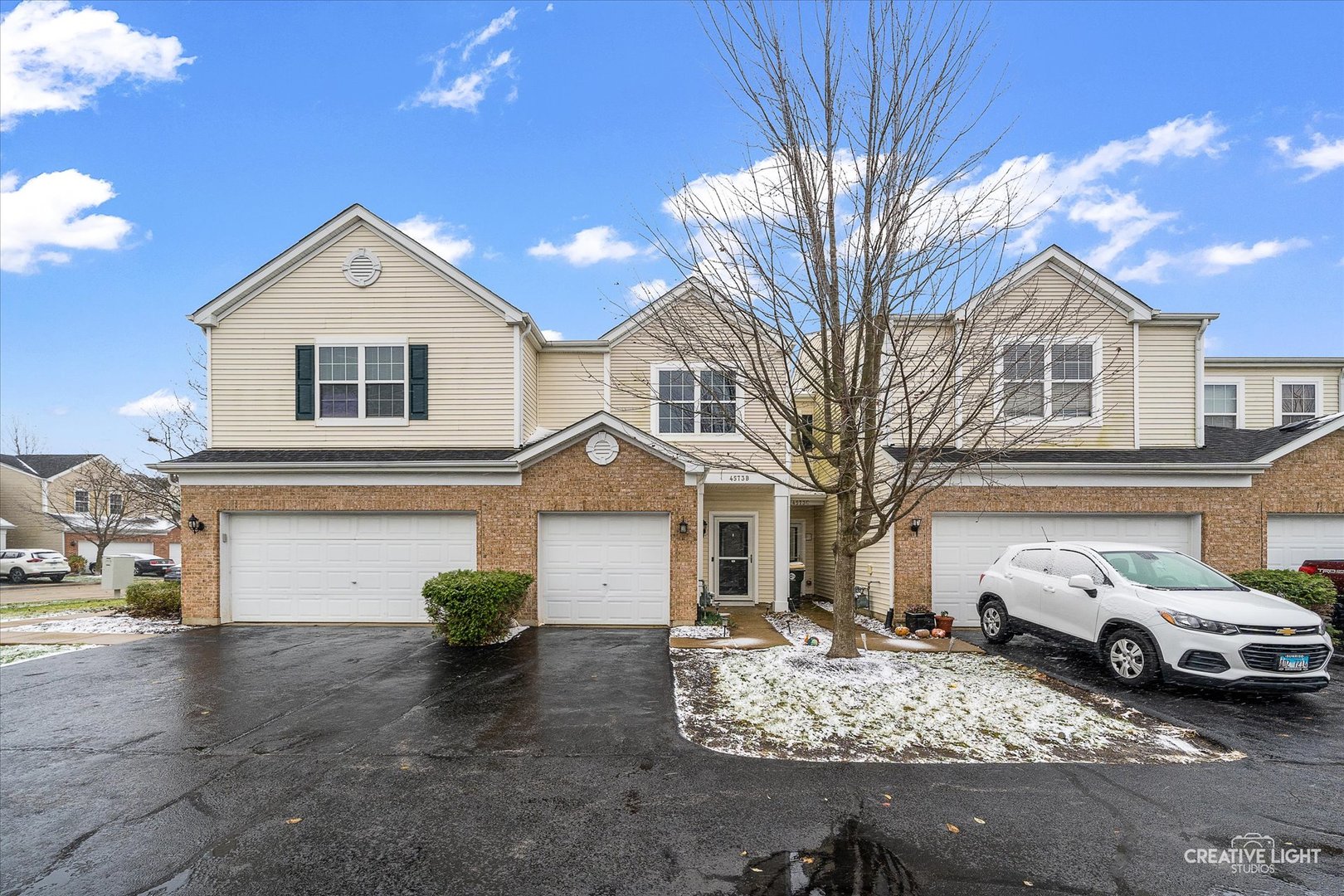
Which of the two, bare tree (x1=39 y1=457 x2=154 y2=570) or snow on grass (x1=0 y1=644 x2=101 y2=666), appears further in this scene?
bare tree (x1=39 y1=457 x2=154 y2=570)


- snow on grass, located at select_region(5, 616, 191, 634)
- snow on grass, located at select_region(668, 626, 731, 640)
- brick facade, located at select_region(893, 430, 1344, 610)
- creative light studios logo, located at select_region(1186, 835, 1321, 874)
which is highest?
brick facade, located at select_region(893, 430, 1344, 610)

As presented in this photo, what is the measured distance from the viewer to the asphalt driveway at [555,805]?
12.5 ft

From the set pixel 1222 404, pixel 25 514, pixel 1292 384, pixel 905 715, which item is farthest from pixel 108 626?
pixel 25 514

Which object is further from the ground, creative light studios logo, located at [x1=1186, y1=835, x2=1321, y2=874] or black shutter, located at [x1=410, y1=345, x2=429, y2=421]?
black shutter, located at [x1=410, y1=345, x2=429, y2=421]

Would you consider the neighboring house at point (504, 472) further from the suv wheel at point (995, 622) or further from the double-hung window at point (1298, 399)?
the double-hung window at point (1298, 399)

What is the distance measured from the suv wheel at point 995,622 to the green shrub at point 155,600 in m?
15.6

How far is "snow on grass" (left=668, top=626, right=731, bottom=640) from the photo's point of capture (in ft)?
36.6

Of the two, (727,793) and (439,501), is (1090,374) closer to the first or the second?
(727,793)

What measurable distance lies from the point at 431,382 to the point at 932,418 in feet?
33.3

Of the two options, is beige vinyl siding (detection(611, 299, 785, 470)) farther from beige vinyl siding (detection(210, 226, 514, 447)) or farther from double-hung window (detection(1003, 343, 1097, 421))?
double-hung window (detection(1003, 343, 1097, 421))

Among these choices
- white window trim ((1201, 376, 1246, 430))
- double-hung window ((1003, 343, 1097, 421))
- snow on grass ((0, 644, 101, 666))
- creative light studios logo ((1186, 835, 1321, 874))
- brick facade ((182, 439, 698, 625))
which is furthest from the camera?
white window trim ((1201, 376, 1246, 430))

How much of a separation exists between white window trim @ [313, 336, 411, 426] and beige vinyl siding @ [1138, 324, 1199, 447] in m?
15.6

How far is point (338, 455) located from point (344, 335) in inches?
105

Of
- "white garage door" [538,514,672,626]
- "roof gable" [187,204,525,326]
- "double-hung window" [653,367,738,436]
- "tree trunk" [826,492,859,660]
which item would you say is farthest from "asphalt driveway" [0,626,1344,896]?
"roof gable" [187,204,525,326]
